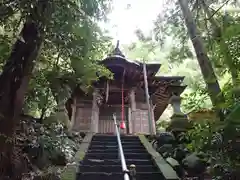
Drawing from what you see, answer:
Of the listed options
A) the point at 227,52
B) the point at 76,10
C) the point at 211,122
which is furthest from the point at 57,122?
the point at 227,52

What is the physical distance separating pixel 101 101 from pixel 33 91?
7195 millimetres

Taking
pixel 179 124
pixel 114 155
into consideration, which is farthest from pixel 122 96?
pixel 114 155

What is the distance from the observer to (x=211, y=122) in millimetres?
4035

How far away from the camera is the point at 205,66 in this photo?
5.00m

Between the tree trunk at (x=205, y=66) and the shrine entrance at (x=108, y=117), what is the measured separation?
7.70 m

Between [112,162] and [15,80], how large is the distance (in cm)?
281

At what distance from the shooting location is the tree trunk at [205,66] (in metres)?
4.21

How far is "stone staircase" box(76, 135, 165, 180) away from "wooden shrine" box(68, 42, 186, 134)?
3912 mm

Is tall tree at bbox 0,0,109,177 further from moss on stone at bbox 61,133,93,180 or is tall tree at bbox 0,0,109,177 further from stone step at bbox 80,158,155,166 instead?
stone step at bbox 80,158,155,166

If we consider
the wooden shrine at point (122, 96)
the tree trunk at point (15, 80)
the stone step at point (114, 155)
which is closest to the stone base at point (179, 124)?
the stone step at point (114, 155)

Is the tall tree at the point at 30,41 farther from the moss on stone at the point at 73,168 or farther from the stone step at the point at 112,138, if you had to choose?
the stone step at the point at 112,138

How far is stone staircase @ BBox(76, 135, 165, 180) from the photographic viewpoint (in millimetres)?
4996

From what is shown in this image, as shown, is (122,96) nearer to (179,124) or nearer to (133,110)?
(133,110)

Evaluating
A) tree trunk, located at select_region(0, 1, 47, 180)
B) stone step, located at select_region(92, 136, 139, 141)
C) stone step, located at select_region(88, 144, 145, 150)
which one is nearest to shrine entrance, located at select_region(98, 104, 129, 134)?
stone step, located at select_region(92, 136, 139, 141)
